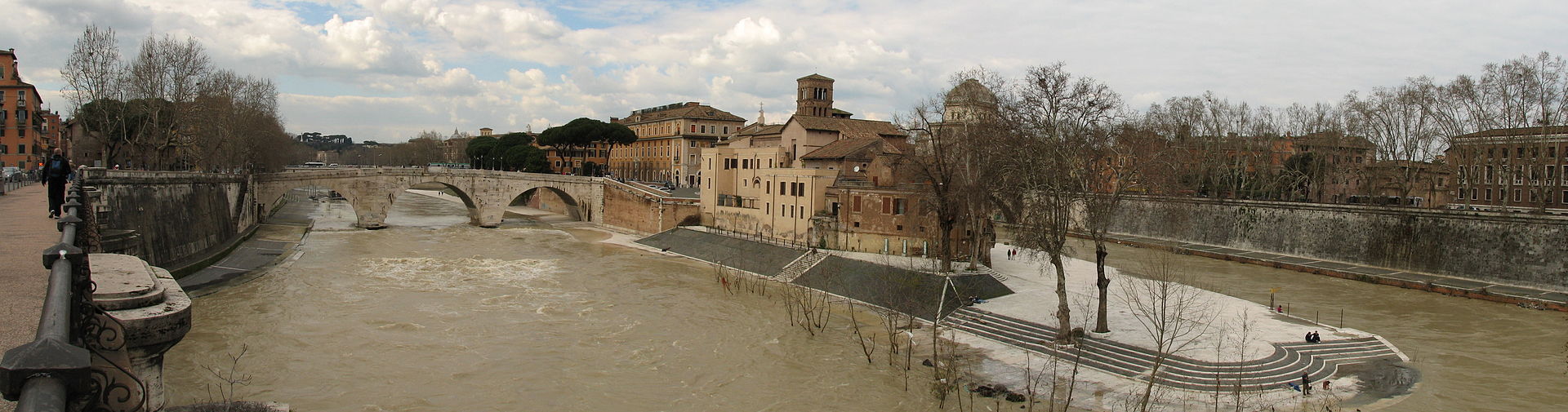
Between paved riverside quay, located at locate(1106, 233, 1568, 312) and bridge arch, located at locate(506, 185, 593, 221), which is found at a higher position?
bridge arch, located at locate(506, 185, 593, 221)

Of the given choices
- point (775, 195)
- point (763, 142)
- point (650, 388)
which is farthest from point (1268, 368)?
point (763, 142)

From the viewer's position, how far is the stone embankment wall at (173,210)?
2600cm

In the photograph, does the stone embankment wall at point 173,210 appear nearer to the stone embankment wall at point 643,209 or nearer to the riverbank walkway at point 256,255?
the riverbank walkway at point 256,255

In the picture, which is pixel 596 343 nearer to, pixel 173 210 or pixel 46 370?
pixel 173 210

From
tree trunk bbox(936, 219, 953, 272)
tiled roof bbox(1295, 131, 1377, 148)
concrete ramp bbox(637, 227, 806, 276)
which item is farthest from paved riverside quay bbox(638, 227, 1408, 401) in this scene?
tiled roof bbox(1295, 131, 1377, 148)

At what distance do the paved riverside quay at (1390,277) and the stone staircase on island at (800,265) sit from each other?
1390 cm

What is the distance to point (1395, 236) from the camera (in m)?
37.0

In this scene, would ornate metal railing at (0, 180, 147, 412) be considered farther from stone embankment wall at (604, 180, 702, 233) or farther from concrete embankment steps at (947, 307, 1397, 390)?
stone embankment wall at (604, 180, 702, 233)

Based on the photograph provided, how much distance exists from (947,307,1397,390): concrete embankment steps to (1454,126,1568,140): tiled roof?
67.4 feet

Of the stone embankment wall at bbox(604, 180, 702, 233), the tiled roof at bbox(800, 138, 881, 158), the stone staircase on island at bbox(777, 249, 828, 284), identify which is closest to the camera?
the stone staircase on island at bbox(777, 249, 828, 284)

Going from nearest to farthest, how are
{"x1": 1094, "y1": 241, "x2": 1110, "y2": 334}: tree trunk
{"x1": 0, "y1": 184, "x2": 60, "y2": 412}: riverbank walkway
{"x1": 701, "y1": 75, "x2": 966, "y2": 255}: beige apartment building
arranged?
{"x1": 0, "y1": 184, "x2": 60, "y2": 412}: riverbank walkway < {"x1": 1094, "y1": 241, "x2": 1110, "y2": 334}: tree trunk < {"x1": 701, "y1": 75, "x2": 966, "y2": 255}: beige apartment building

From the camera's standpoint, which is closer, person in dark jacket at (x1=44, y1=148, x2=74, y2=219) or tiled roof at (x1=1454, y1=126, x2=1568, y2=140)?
person in dark jacket at (x1=44, y1=148, x2=74, y2=219)

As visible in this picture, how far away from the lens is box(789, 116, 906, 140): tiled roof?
164 ft

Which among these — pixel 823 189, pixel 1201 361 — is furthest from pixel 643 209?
pixel 1201 361
